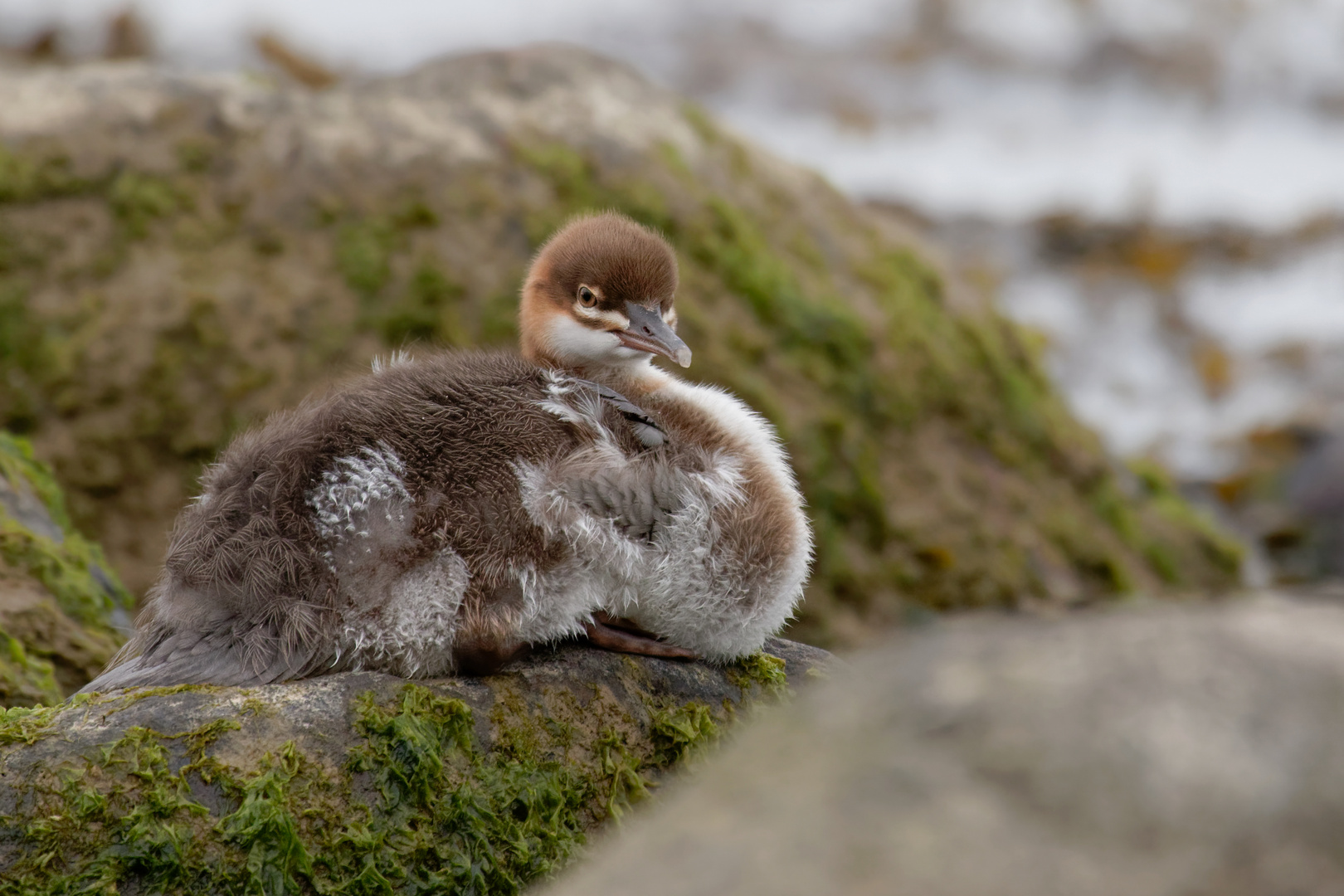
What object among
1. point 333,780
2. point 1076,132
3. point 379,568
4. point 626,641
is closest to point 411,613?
point 379,568

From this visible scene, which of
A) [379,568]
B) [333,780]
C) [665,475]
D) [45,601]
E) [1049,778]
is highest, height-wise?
[1049,778]

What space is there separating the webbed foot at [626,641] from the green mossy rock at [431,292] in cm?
336

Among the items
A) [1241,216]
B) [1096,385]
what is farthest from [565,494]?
[1241,216]

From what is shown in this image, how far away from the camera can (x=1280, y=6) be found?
1888 cm

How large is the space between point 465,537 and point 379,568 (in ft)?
0.85

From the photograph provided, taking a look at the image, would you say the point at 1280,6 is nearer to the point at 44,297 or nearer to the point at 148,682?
the point at 44,297

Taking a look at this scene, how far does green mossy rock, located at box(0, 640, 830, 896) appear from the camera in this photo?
3.29m

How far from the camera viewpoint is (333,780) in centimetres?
352

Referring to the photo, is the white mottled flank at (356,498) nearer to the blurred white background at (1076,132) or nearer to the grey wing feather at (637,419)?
the grey wing feather at (637,419)

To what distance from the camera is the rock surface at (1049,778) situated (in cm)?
198

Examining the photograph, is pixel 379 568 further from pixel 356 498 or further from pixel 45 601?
pixel 45 601

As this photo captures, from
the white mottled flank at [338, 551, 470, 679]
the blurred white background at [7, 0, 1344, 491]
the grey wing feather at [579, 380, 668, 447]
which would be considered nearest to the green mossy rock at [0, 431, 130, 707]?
the white mottled flank at [338, 551, 470, 679]

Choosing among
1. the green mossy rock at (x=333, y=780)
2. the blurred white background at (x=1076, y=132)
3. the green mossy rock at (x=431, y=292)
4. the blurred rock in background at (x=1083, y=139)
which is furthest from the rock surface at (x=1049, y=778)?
the blurred white background at (x=1076, y=132)

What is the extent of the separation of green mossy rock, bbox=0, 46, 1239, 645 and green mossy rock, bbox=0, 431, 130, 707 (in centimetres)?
173
